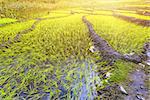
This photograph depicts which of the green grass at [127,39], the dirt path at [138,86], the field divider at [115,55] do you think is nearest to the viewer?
the dirt path at [138,86]

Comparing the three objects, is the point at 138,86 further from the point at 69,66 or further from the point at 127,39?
the point at 127,39

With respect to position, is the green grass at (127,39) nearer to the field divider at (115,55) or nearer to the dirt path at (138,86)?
the field divider at (115,55)

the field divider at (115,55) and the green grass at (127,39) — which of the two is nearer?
the field divider at (115,55)

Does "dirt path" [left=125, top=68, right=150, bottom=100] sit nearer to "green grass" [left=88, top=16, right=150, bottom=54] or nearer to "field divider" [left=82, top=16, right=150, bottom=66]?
"field divider" [left=82, top=16, right=150, bottom=66]

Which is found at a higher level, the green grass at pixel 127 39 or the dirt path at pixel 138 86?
the dirt path at pixel 138 86

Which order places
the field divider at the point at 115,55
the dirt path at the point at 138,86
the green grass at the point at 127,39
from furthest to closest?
the green grass at the point at 127,39 → the field divider at the point at 115,55 → the dirt path at the point at 138,86

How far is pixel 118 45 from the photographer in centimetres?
602

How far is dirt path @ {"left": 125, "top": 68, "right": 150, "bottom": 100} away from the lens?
3258mm

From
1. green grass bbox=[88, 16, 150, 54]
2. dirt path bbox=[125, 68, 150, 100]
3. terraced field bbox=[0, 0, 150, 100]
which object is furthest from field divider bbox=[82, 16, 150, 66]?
dirt path bbox=[125, 68, 150, 100]

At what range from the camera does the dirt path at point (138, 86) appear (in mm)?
3258

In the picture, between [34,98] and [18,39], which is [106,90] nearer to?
[34,98]

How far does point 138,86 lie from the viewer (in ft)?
11.8

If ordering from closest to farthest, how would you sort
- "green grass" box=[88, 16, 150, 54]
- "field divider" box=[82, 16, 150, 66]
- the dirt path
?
1. the dirt path
2. "field divider" box=[82, 16, 150, 66]
3. "green grass" box=[88, 16, 150, 54]

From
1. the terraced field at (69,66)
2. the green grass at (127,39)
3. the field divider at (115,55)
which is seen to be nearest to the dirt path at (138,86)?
the terraced field at (69,66)
